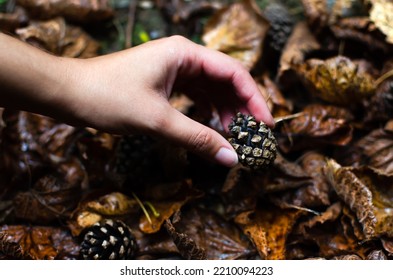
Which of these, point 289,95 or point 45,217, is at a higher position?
point 289,95

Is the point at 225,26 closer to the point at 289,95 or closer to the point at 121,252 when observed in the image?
the point at 289,95

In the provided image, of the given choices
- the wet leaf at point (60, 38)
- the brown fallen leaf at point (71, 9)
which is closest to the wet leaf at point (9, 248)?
the wet leaf at point (60, 38)

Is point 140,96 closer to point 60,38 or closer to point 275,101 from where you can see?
point 275,101

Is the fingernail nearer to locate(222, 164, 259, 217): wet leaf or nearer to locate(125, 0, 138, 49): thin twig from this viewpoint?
locate(222, 164, 259, 217): wet leaf

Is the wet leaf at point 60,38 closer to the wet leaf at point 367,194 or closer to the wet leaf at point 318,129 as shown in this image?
the wet leaf at point 318,129

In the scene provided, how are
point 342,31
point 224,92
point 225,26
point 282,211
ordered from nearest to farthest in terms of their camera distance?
point 282,211, point 224,92, point 342,31, point 225,26
